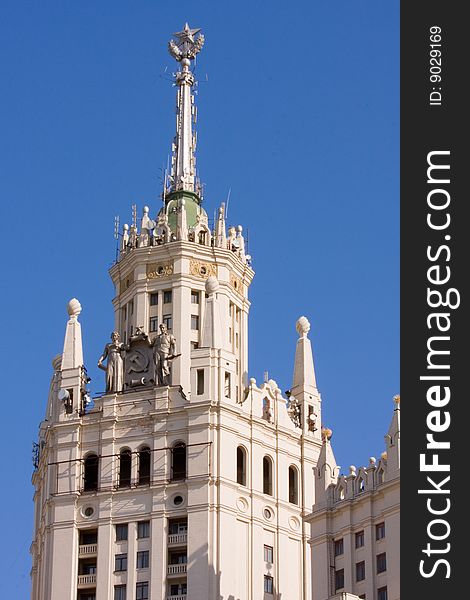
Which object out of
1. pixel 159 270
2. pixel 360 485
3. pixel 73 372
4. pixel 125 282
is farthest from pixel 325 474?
pixel 125 282

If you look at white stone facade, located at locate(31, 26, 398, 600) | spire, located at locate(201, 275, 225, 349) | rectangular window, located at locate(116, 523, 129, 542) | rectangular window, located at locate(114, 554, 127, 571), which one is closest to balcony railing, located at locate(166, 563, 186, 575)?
white stone facade, located at locate(31, 26, 398, 600)

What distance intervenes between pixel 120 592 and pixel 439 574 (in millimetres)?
67563

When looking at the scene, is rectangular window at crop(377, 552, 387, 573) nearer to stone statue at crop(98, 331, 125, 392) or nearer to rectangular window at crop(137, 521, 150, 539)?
rectangular window at crop(137, 521, 150, 539)

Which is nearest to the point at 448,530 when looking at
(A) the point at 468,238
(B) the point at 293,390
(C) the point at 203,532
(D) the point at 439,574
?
(D) the point at 439,574

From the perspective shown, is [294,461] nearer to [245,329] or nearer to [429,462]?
[245,329]

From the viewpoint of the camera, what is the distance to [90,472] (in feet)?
393

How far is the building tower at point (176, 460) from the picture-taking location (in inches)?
4532

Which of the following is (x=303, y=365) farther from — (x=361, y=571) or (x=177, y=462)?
(x=361, y=571)

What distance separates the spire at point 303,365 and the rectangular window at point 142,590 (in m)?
19.4

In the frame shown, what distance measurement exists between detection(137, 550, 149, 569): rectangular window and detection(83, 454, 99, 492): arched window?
647cm

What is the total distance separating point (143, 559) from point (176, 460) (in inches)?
281

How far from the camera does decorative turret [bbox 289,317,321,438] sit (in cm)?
12456

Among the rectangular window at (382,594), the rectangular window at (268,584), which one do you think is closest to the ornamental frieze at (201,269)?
the rectangular window at (268,584)

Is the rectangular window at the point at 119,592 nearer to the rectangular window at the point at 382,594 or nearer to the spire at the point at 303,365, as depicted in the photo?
the spire at the point at 303,365
